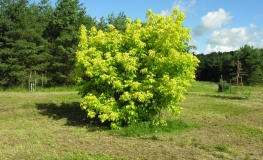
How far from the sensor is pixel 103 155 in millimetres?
6012

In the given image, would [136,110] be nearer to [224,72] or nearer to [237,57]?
[237,57]

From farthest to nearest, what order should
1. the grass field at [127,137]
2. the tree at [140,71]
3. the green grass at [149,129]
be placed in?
the tree at [140,71] < the green grass at [149,129] < the grass field at [127,137]

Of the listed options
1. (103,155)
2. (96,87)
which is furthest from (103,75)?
(103,155)

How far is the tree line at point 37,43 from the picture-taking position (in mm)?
25078

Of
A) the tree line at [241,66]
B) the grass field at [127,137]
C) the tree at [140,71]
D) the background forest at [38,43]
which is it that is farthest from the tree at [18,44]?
the tree line at [241,66]

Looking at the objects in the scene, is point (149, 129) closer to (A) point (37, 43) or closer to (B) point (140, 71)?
(B) point (140, 71)

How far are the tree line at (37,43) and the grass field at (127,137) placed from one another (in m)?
14.0

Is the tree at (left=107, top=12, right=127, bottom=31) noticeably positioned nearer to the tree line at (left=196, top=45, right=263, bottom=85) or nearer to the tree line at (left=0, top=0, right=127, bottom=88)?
Result: the tree line at (left=0, top=0, right=127, bottom=88)

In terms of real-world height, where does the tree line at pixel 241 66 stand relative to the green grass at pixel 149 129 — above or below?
above

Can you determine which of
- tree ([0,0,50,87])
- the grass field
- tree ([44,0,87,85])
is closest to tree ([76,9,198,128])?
the grass field

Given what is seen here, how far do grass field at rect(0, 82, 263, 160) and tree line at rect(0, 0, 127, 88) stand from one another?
14045 mm

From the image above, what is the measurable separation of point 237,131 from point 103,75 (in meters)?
4.42

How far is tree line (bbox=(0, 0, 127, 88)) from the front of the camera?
25078 millimetres

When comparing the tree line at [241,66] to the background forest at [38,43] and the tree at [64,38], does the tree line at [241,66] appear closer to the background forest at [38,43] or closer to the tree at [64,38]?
the background forest at [38,43]
